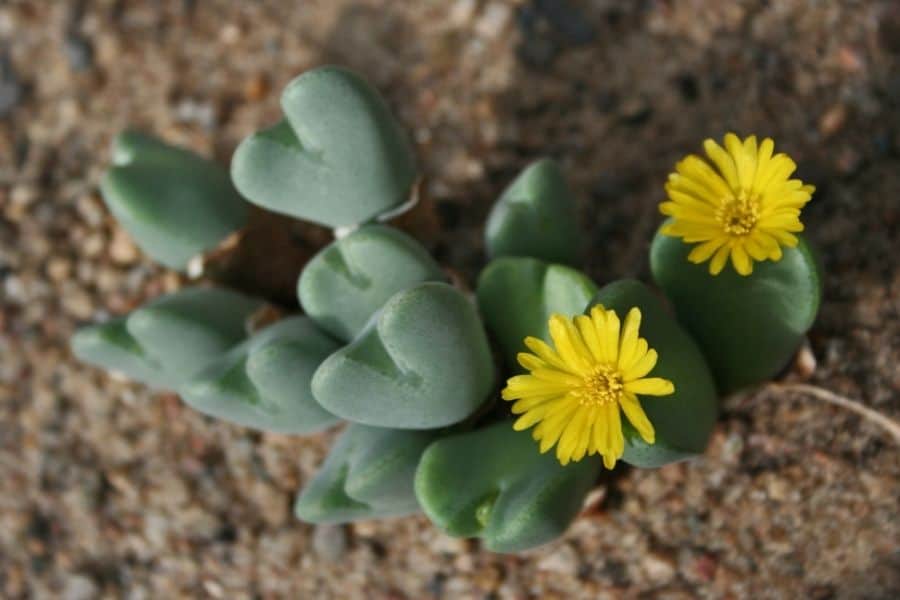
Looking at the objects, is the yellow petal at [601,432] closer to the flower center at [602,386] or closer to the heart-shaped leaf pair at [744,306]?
the flower center at [602,386]

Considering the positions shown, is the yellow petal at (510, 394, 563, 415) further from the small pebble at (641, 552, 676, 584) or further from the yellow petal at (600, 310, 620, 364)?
the small pebble at (641, 552, 676, 584)

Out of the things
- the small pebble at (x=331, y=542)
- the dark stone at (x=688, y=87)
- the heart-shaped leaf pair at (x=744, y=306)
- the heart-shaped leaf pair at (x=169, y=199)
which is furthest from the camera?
the dark stone at (x=688, y=87)

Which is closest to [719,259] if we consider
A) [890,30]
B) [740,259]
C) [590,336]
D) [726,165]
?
[740,259]

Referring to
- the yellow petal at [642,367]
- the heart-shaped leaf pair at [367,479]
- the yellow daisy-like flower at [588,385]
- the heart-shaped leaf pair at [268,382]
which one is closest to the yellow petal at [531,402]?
the yellow daisy-like flower at [588,385]

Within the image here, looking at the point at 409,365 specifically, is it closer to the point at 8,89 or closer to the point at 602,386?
the point at 602,386

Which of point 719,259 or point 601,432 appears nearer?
point 601,432

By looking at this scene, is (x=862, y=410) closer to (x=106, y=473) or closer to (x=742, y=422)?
(x=742, y=422)
